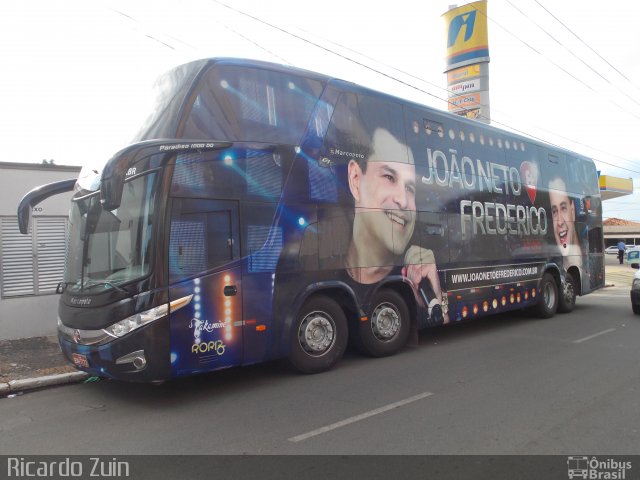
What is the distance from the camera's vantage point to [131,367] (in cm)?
527

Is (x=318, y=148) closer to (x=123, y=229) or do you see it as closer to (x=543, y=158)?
(x=123, y=229)

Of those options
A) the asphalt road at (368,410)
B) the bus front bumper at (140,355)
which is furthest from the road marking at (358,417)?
the bus front bumper at (140,355)

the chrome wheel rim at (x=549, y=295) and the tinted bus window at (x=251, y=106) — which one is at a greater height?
the tinted bus window at (x=251, y=106)

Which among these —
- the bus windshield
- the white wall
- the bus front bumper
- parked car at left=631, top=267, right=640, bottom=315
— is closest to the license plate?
the bus front bumper

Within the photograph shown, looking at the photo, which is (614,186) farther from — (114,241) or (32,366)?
(32,366)

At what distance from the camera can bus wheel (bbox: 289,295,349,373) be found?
6645mm

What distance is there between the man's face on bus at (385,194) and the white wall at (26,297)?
644cm

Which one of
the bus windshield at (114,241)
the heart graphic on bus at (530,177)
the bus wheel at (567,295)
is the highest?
the heart graphic on bus at (530,177)

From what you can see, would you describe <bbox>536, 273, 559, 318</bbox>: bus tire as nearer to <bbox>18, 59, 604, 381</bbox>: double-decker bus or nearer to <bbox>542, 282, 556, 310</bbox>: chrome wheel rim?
<bbox>542, 282, 556, 310</bbox>: chrome wheel rim

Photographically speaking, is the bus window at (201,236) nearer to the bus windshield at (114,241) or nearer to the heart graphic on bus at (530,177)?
the bus windshield at (114,241)

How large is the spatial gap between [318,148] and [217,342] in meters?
3.06
